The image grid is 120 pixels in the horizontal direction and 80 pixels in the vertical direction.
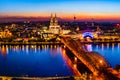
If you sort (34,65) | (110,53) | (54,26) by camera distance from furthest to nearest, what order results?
(54,26) < (110,53) < (34,65)

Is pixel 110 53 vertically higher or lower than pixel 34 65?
lower

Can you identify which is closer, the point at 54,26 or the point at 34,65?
the point at 34,65

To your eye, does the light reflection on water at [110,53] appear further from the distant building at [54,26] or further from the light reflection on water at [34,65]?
the distant building at [54,26]

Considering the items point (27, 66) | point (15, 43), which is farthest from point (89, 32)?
point (27, 66)

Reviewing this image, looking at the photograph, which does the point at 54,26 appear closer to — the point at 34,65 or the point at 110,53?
the point at 110,53

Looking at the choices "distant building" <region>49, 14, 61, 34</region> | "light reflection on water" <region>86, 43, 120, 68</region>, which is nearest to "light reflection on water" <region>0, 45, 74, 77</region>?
"light reflection on water" <region>86, 43, 120, 68</region>

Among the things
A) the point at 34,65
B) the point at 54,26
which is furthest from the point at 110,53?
the point at 54,26

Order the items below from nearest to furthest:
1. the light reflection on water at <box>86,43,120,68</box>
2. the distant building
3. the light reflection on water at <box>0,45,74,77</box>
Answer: the light reflection on water at <box>0,45,74,77</box> → the light reflection on water at <box>86,43,120,68</box> → the distant building

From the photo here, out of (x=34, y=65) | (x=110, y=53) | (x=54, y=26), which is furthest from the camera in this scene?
(x=54, y=26)

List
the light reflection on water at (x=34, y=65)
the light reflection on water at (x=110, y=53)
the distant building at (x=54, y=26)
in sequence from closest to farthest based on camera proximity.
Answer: the light reflection on water at (x=34, y=65), the light reflection on water at (x=110, y=53), the distant building at (x=54, y=26)

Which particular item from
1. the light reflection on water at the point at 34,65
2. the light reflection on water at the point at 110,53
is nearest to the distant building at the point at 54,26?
the light reflection on water at the point at 110,53

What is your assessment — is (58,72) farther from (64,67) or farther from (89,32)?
(89,32)

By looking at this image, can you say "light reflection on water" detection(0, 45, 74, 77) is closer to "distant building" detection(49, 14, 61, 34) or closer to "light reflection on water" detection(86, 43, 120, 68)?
"light reflection on water" detection(86, 43, 120, 68)
